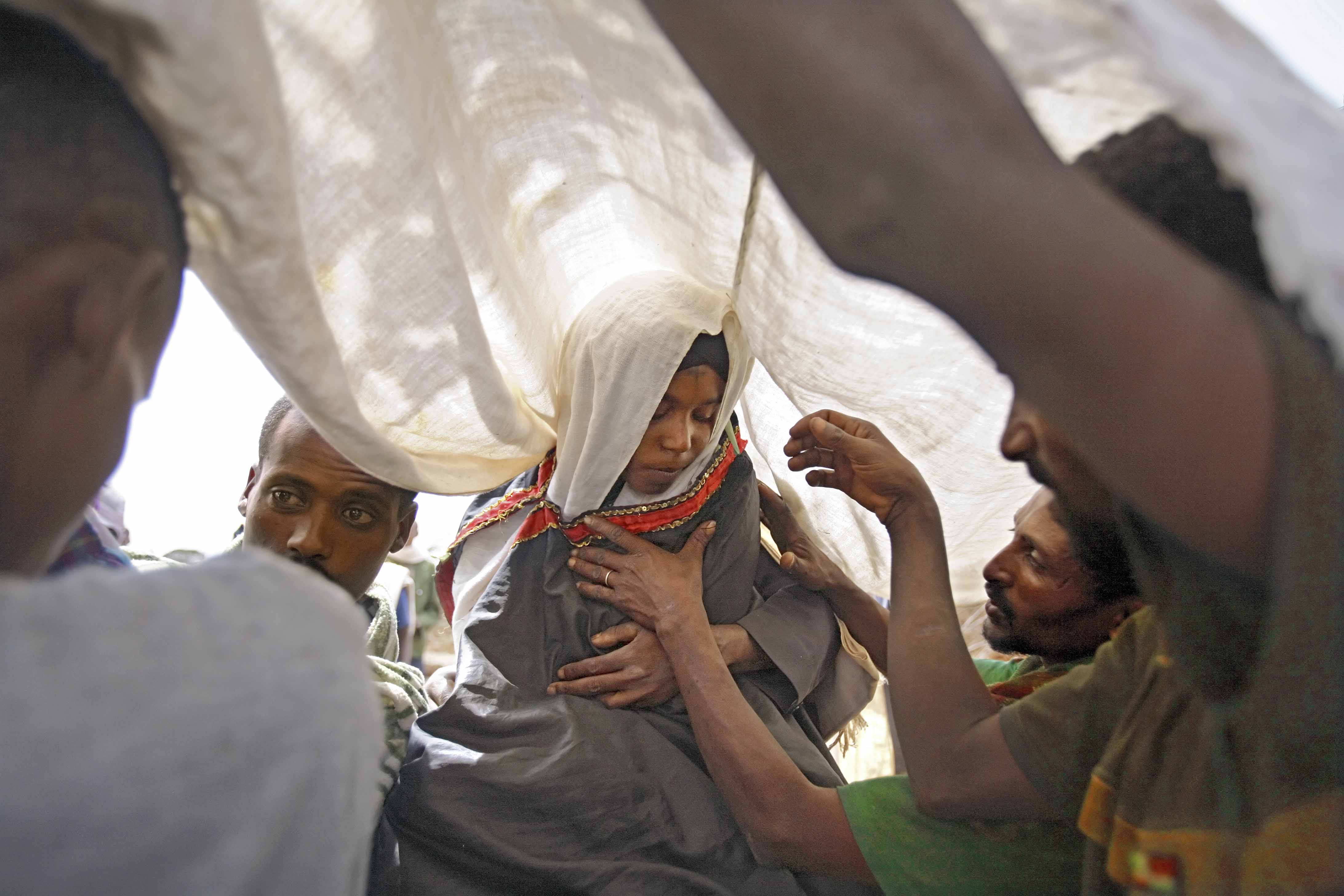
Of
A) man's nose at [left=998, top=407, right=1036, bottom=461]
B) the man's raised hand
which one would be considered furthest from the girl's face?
man's nose at [left=998, top=407, right=1036, bottom=461]

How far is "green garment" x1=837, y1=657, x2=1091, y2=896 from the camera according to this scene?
1562 mm

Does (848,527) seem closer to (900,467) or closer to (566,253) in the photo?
(900,467)

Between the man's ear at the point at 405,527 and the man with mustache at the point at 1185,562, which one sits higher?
the man with mustache at the point at 1185,562

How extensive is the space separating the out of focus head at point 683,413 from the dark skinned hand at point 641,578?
0.16 metres

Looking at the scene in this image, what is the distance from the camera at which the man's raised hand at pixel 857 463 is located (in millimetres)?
1882

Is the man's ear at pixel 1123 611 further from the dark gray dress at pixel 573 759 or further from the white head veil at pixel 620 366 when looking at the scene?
the white head veil at pixel 620 366

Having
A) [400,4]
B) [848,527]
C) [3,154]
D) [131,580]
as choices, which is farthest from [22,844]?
[848,527]

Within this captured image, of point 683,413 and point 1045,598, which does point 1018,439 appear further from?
point 683,413

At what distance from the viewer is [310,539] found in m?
1.99

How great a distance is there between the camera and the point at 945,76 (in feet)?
2.22

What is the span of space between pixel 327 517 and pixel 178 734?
145 centimetres

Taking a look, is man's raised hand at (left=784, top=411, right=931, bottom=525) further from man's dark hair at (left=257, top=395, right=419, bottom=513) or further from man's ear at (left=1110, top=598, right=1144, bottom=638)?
man's dark hair at (left=257, top=395, right=419, bottom=513)

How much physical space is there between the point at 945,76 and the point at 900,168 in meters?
0.07

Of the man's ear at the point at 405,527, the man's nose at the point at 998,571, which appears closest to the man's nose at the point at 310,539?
the man's ear at the point at 405,527
